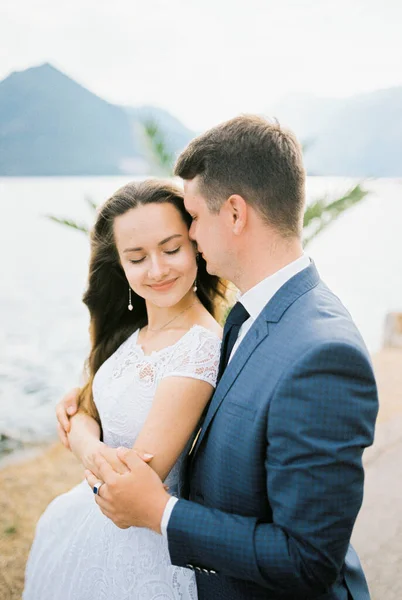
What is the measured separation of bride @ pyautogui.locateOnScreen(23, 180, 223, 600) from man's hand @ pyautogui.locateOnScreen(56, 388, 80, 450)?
0.04 metres

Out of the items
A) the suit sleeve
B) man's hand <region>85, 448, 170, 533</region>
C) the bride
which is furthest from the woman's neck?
the suit sleeve

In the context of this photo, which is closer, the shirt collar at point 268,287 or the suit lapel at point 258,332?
the suit lapel at point 258,332

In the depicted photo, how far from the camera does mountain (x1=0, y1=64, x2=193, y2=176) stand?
7277mm

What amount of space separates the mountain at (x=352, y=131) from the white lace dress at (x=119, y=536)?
2.62 meters

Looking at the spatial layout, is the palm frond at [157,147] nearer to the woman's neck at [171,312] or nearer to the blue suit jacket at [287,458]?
the woman's neck at [171,312]

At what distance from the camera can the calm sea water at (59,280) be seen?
24.0 ft

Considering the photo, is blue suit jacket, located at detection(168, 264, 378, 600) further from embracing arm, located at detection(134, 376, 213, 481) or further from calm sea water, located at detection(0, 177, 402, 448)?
calm sea water, located at detection(0, 177, 402, 448)

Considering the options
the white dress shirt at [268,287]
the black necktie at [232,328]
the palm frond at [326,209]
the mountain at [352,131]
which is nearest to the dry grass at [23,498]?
the black necktie at [232,328]

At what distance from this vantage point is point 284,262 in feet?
5.48

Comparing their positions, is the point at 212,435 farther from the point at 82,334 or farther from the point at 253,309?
the point at 82,334

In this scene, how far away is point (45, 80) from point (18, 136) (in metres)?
1.42

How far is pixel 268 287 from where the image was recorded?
166 centimetres

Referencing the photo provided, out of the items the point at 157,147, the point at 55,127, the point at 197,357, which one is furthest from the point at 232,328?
the point at 55,127

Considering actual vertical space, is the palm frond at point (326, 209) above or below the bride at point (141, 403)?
above
